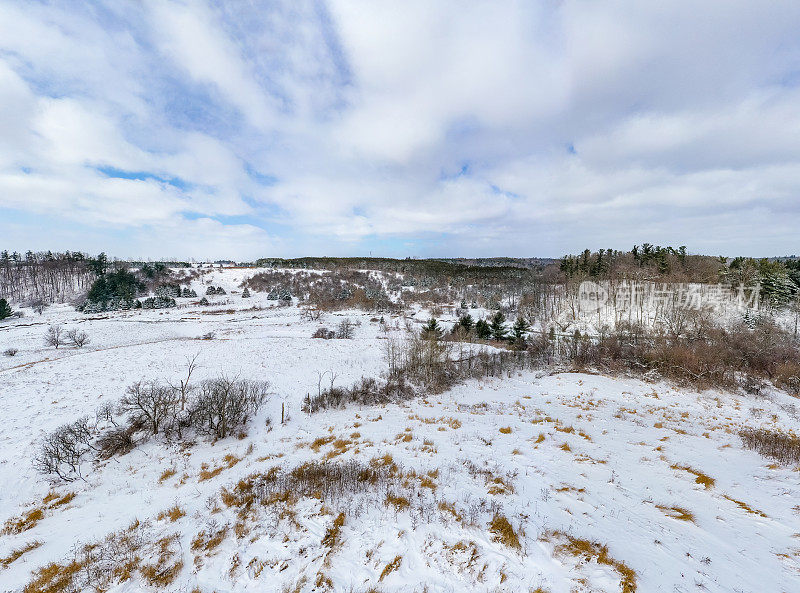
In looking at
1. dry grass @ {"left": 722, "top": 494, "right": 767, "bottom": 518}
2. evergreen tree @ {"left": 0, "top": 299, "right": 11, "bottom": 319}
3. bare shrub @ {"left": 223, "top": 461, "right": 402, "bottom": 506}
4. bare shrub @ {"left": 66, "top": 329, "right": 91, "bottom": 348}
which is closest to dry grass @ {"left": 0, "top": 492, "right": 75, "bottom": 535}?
bare shrub @ {"left": 223, "top": 461, "right": 402, "bottom": 506}

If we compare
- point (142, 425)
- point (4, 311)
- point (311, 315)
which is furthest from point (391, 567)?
point (4, 311)

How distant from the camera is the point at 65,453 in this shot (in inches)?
445

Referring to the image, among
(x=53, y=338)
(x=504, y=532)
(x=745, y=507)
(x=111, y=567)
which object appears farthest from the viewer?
(x=53, y=338)

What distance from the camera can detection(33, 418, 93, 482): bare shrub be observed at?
1062 centimetres

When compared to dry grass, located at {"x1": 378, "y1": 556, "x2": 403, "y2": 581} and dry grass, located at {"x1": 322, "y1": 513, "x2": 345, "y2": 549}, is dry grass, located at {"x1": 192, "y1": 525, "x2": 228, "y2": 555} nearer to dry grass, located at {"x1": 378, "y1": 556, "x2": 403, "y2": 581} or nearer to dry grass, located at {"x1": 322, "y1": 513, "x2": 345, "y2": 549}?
dry grass, located at {"x1": 322, "y1": 513, "x2": 345, "y2": 549}

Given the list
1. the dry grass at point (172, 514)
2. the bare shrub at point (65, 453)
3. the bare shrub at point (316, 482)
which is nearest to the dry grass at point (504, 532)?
the bare shrub at point (316, 482)

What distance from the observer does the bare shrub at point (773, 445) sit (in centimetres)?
989

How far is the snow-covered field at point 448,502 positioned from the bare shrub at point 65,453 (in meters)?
0.39

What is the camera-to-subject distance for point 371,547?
19.0 feet

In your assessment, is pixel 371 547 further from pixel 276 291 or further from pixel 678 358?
pixel 276 291

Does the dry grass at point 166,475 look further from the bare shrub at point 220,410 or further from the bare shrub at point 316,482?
the bare shrub at point 316,482

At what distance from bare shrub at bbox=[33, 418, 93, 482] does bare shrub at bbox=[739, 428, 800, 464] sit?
24.1 m

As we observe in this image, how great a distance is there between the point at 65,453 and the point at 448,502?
47.4 ft

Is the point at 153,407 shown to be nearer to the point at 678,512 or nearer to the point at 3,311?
the point at 678,512
